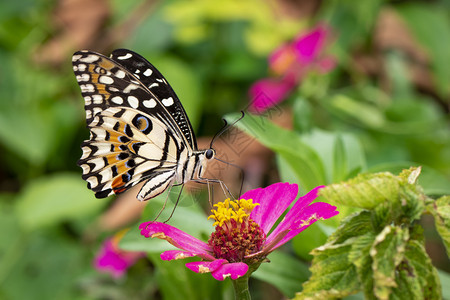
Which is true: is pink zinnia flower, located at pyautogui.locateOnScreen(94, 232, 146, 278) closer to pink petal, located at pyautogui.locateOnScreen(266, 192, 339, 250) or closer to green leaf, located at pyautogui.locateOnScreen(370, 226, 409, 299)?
pink petal, located at pyautogui.locateOnScreen(266, 192, 339, 250)

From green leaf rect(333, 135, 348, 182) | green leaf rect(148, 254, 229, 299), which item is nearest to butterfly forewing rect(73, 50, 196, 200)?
green leaf rect(148, 254, 229, 299)

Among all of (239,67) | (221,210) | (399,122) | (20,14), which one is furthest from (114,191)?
(20,14)

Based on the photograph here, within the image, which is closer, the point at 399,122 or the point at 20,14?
the point at 399,122

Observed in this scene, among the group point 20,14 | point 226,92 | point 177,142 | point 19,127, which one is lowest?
point 177,142

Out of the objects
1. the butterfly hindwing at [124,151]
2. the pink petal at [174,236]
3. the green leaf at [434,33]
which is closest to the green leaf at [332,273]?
the pink petal at [174,236]

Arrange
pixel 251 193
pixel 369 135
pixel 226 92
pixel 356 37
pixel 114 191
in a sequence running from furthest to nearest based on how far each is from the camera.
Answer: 1. pixel 226 92
2. pixel 356 37
3. pixel 369 135
4. pixel 114 191
5. pixel 251 193

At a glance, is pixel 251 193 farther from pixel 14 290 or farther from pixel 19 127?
pixel 19 127

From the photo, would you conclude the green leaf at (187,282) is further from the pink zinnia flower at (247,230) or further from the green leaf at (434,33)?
the green leaf at (434,33)
